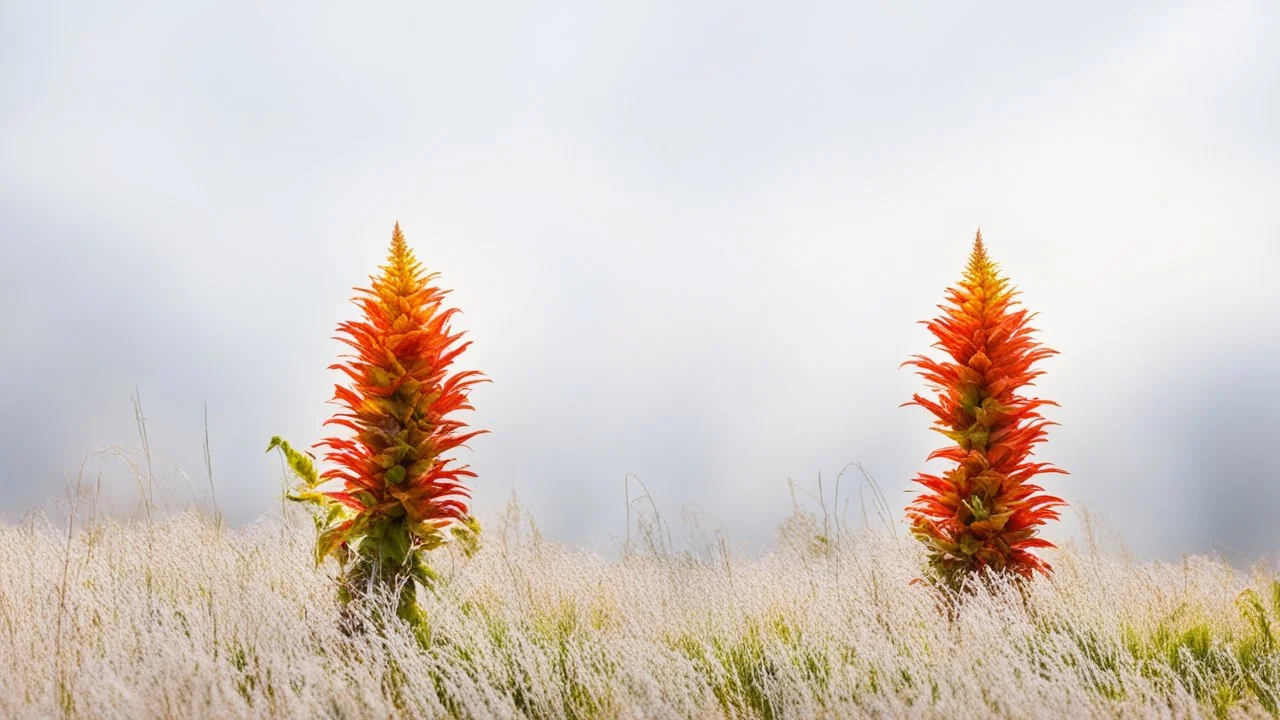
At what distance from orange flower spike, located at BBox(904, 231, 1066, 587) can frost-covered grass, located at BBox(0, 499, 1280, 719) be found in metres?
0.35

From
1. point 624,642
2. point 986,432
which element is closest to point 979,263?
point 986,432

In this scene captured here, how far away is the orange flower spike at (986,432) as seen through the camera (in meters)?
5.97

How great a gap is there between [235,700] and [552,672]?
1817 mm

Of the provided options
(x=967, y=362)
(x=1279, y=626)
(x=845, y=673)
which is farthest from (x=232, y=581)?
(x=1279, y=626)

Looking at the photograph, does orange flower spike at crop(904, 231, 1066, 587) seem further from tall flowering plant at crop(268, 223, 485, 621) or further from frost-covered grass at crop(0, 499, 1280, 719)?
tall flowering plant at crop(268, 223, 485, 621)

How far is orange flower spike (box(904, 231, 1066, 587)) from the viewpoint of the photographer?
5969 mm

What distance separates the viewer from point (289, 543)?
27.0 feet

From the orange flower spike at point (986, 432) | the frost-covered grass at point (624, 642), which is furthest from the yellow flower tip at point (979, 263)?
the frost-covered grass at point (624, 642)

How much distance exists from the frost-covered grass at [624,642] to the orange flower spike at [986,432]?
0.35m

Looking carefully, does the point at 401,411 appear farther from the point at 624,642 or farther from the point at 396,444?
the point at 624,642

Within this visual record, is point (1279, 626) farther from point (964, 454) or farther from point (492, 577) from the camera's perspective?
point (492, 577)

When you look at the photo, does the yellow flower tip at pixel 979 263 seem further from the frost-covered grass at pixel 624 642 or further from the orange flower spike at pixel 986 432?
the frost-covered grass at pixel 624 642

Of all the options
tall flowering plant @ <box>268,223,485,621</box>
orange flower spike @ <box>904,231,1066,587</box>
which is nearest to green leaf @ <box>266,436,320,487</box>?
tall flowering plant @ <box>268,223,485,621</box>

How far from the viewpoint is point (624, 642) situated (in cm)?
570
